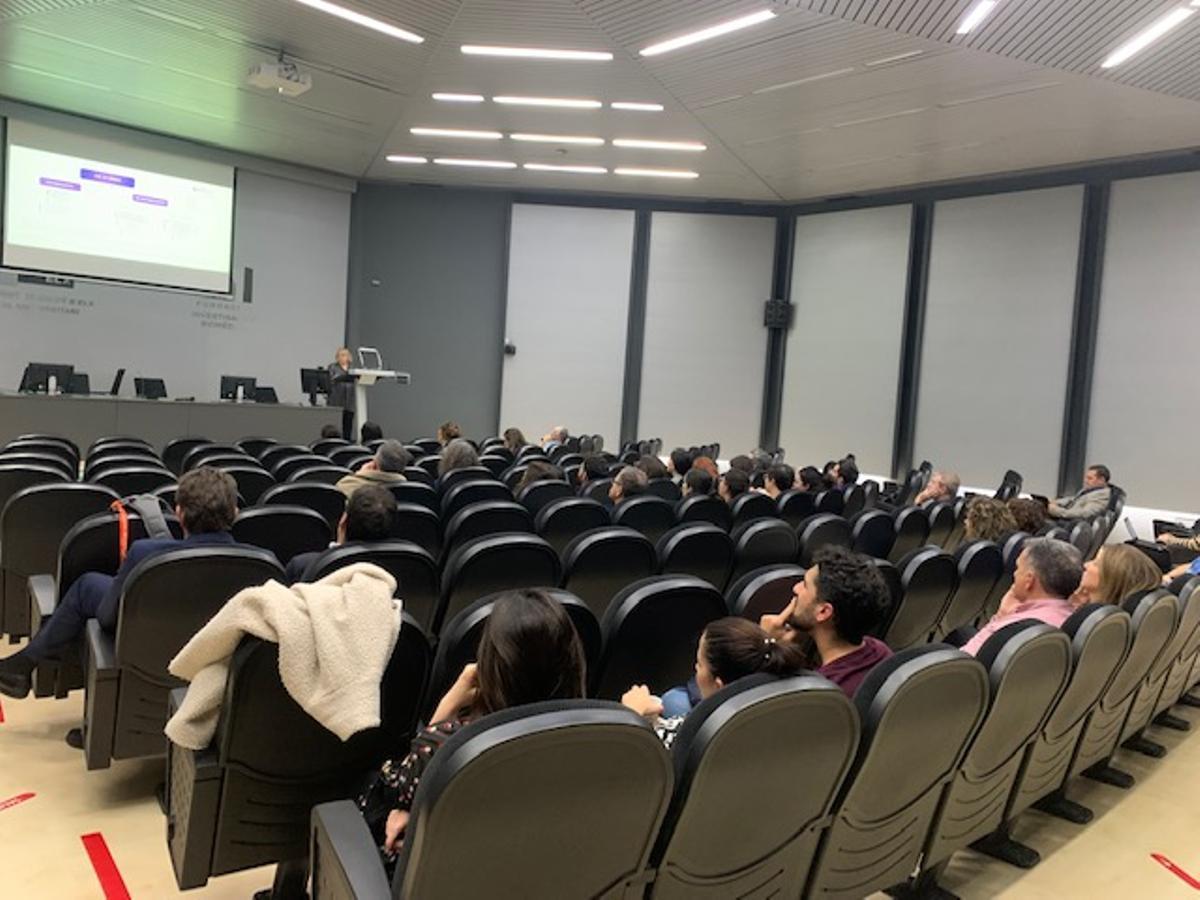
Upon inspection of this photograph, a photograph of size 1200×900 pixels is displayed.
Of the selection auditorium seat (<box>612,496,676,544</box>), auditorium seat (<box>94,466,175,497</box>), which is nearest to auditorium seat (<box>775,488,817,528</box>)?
auditorium seat (<box>612,496,676,544</box>)

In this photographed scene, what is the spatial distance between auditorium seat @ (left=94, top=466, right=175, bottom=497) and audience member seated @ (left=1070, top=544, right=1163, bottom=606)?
4.57 metres

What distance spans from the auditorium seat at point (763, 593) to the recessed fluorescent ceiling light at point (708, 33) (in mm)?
5898

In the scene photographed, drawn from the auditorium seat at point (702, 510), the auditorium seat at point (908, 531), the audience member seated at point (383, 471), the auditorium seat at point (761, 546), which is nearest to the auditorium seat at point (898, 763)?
the auditorium seat at point (761, 546)

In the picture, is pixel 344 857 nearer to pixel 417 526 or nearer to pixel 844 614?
pixel 844 614

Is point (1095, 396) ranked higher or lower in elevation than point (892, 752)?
higher

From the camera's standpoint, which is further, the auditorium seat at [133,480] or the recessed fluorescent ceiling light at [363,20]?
Result: the recessed fluorescent ceiling light at [363,20]

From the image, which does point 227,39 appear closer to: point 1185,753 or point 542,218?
point 542,218

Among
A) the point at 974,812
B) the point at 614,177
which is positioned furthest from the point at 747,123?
the point at 974,812

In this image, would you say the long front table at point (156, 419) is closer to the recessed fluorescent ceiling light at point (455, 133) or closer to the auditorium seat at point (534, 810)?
the recessed fluorescent ceiling light at point (455, 133)

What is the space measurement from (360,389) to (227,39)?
507 centimetres

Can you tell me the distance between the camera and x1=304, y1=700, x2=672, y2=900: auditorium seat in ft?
4.15

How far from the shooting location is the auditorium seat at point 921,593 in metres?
3.74

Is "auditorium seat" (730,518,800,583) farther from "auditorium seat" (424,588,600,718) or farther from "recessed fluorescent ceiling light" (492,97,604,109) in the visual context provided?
"recessed fluorescent ceiling light" (492,97,604,109)

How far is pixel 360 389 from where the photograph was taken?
495 inches
